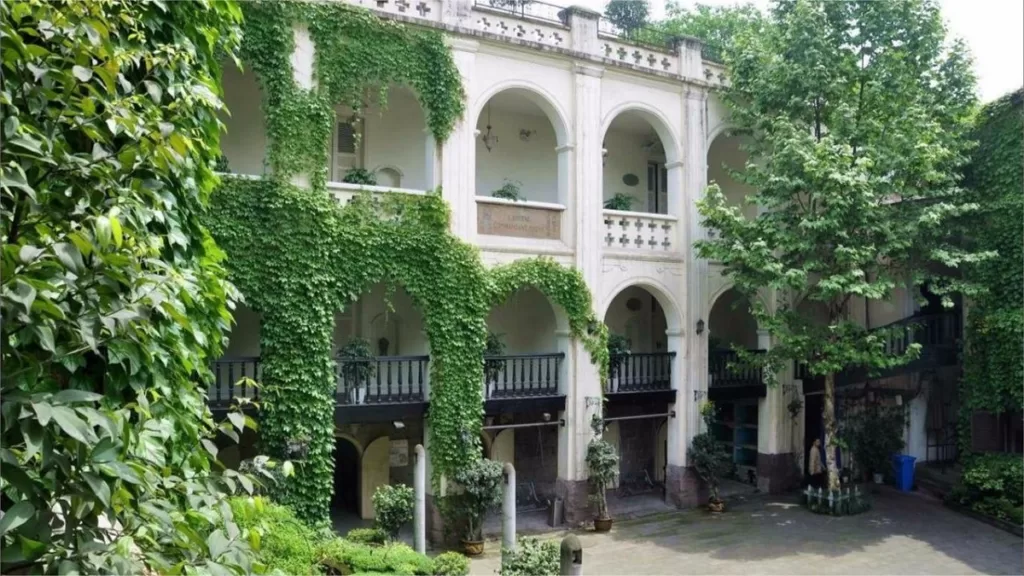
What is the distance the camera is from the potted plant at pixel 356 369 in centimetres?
1430

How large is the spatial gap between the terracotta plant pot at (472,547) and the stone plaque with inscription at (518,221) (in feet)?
20.7

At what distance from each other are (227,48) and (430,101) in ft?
31.5

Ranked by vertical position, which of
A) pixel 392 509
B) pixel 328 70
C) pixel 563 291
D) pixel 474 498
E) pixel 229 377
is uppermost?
pixel 328 70

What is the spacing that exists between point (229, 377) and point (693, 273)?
11.0 m

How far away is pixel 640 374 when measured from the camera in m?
18.2

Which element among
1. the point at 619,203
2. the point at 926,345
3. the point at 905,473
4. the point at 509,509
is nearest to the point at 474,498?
the point at 509,509

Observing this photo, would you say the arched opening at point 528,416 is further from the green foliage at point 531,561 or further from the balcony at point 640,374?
the green foliage at point 531,561

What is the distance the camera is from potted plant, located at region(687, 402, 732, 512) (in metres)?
17.5

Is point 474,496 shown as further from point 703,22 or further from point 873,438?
point 703,22

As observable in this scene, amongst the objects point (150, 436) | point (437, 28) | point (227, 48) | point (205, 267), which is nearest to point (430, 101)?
point (437, 28)

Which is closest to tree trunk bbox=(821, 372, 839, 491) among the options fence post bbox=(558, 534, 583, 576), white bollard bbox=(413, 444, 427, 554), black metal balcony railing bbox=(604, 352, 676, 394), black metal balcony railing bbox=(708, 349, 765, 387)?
black metal balcony railing bbox=(708, 349, 765, 387)

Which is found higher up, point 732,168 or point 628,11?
point 628,11

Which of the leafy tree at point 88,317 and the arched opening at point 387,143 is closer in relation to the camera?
the leafy tree at point 88,317

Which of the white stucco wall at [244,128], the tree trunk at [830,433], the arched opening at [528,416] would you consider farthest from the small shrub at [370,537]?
the tree trunk at [830,433]
